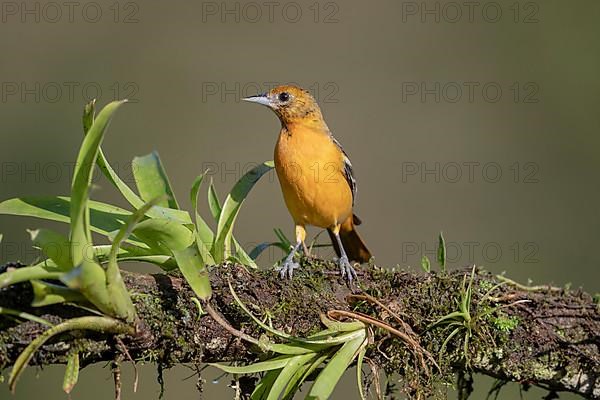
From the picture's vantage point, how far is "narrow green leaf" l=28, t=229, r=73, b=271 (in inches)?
81.0

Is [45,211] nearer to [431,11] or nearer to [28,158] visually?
[28,158]

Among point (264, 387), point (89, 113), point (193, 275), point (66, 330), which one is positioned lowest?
point (264, 387)

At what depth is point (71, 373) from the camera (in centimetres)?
199

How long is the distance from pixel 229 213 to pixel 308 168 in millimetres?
924

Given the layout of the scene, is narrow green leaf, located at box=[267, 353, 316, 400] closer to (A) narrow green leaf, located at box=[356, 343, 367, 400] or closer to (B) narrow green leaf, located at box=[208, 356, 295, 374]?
(B) narrow green leaf, located at box=[208, 356, 295, 374]

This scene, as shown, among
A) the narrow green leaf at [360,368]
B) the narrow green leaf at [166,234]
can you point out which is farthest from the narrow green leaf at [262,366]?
the narrow green leaf at [166,234]

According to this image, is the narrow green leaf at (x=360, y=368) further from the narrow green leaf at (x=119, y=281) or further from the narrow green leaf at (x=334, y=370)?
the narrow green leaf at (x=119, y=281)

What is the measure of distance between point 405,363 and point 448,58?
19.6 feet

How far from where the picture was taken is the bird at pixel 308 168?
3.85m

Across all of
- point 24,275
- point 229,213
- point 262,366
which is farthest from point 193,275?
point 229,213

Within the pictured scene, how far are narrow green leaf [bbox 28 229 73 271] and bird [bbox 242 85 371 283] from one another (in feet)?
6.01

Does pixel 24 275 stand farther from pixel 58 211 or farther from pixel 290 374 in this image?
pixel 290 374

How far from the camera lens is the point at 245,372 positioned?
2.22 meters

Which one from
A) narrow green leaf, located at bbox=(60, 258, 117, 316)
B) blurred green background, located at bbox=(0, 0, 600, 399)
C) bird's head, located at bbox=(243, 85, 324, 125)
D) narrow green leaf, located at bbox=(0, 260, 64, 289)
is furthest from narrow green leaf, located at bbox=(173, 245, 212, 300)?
blurred green background, located at bbox=(0, 0, 600, 399)
